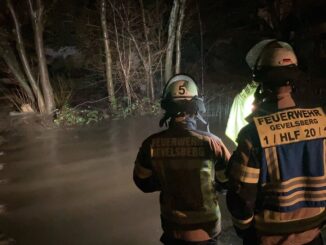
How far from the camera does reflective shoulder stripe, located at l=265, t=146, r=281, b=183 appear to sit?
2.11m

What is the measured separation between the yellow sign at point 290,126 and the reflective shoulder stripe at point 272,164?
36mm

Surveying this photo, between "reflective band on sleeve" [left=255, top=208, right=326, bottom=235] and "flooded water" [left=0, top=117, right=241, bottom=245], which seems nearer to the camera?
"reflective band on sleeve" [left=255, top=208, right=326, bottom=235]

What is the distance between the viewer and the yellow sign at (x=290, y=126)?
6.89ft

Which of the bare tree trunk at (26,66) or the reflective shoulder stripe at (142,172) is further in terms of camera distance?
the bare tree trunk at (26,66)

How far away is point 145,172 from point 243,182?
765mm

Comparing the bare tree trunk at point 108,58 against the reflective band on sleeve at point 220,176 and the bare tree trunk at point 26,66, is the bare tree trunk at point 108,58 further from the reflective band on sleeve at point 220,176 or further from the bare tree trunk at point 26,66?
the reflective band on sleeve at point 220,176

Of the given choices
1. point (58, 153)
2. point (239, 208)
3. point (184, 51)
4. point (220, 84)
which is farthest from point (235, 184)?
point (184, 51)

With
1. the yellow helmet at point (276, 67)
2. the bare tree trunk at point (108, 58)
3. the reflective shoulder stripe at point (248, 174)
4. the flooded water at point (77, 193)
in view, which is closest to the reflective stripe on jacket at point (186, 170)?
the reflective shoulder stripe at point (248, 174)

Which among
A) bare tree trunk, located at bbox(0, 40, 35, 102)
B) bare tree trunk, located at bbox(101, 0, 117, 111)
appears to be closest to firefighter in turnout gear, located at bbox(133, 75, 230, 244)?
bare tree trunk, located at bbox(101, 0, 117, 111)

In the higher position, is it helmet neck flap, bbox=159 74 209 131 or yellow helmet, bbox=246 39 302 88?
yellow helmet, bbox=246 39 302 88

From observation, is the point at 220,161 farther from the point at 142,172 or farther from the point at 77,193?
the point at 77,193

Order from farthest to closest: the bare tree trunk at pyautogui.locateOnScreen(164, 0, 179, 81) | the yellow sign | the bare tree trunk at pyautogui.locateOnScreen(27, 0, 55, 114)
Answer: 1. the bare tree trunk at pyautogui.locateOnScreen(164, 0, 179, 81)
2. the bare tree trunk at pyautogui.locateOnScreen(27, 0, 55, 114)
3. the yellow sign

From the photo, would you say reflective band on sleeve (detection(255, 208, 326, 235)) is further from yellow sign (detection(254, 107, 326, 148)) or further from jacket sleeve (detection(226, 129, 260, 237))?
yellow sign (detection(254, 107, 326, 148))

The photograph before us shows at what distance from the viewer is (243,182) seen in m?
2.15
